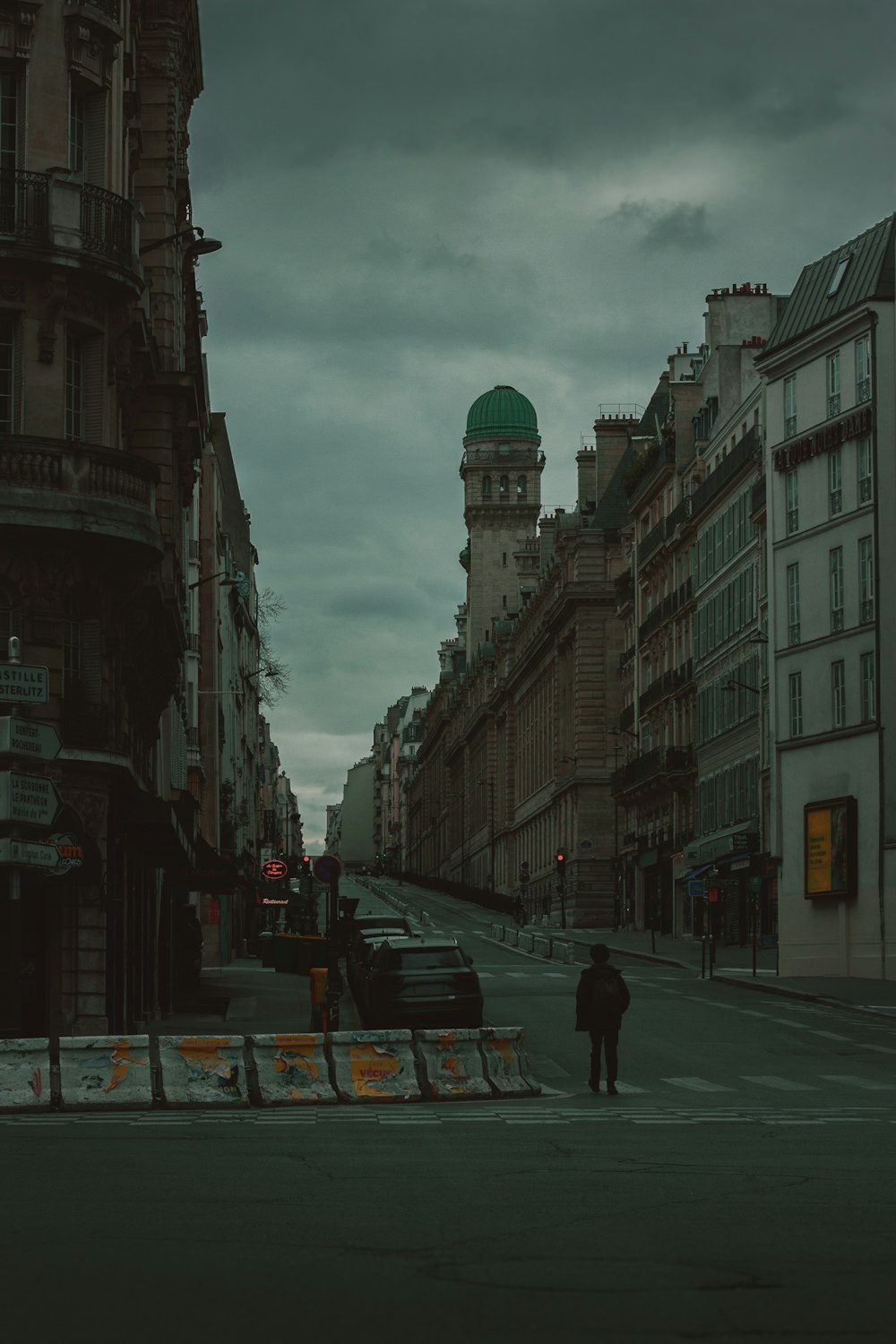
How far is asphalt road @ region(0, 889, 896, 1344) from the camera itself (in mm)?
8422

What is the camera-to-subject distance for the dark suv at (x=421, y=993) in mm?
32656

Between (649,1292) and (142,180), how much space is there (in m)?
33.9

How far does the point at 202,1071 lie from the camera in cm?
2297

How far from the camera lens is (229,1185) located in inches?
539

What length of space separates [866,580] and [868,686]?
8.57 feet

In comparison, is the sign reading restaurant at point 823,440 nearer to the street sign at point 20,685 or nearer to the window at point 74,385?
the window at point 74,385

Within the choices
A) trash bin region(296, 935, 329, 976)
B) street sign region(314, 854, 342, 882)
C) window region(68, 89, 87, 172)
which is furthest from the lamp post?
window region(68, 89, 87, 172)

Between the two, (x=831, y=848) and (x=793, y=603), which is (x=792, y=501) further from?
(x=831, y=848)

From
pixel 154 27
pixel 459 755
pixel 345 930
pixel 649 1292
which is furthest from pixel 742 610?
pixel 459 755

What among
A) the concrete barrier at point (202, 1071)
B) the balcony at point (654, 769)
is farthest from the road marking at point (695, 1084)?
the balcony at point (654, 769)

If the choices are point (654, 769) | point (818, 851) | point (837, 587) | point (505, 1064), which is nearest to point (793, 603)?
point (837, 587)

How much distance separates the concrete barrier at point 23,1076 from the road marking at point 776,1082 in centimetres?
835

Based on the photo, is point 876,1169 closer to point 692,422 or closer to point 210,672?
point 210,672

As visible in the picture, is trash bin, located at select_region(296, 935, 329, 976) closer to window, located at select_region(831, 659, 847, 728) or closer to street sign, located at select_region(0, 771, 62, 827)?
window, located at select_region(831, 659, 847, 728)
